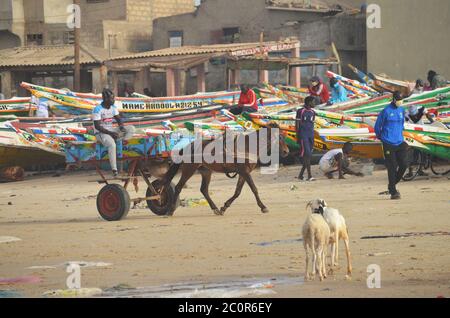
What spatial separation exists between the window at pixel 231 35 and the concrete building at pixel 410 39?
6295 mm

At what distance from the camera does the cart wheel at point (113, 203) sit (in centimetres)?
1568

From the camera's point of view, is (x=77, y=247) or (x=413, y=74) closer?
(x=77, y=247)

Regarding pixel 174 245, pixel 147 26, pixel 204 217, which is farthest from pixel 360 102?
pixel 147 26

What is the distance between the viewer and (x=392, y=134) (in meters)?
16.7

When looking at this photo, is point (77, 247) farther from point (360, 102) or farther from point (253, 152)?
point (360, 102)

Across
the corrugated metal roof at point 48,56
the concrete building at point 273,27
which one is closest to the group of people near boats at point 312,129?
the concrete building at point 273,27

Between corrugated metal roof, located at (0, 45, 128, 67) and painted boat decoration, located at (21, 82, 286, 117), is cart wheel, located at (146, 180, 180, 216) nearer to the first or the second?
painted boat decoration, located at (21, 82, 286, 117)

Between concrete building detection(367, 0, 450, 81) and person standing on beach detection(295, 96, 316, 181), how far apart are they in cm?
1898

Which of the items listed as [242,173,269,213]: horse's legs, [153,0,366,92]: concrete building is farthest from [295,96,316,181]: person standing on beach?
[153,0,366,92]: concrete building

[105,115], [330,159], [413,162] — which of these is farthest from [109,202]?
[413,162]

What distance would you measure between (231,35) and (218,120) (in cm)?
2048

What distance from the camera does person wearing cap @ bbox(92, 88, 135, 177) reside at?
15383 mm

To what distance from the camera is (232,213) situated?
16250mm
